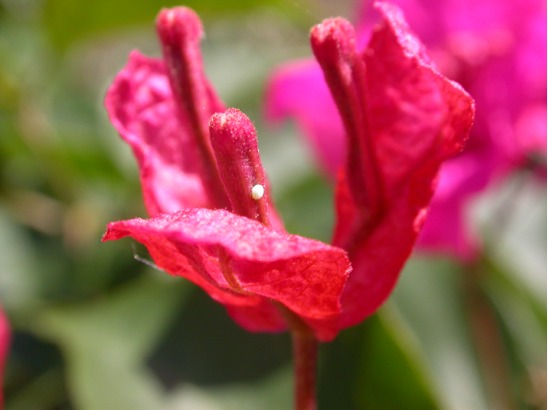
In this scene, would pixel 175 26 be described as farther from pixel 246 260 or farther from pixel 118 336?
pixel 118 336

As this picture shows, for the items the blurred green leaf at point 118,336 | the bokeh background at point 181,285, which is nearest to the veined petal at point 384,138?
the bokeh background at point 181,285

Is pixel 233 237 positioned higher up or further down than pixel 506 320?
higher up

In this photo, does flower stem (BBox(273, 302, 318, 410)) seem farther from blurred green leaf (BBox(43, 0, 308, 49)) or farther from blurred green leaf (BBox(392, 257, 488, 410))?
blurred green leaf (BBox(43, 0, 308, 49))

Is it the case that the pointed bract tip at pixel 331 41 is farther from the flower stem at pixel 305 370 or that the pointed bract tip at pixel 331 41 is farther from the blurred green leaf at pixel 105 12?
the blurred green leaf at pixel 105 12

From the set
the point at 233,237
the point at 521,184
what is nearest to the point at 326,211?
the point at 521,184

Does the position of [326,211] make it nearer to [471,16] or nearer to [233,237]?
[471,16]

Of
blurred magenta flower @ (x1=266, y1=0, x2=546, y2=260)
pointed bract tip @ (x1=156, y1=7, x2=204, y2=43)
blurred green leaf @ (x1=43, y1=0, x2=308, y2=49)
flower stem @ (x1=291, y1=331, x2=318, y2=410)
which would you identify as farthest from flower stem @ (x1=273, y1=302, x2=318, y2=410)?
blurred green leaf @ (x1=43, y1=0, x2=308, y2=49)
